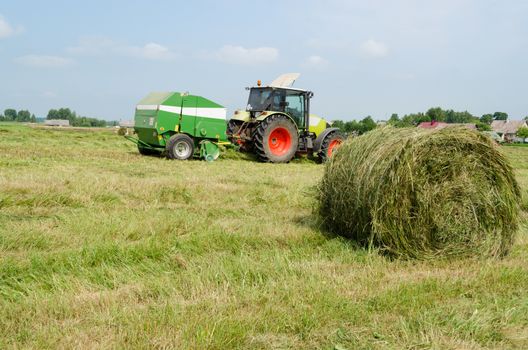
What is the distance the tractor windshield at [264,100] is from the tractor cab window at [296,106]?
12.3 inches

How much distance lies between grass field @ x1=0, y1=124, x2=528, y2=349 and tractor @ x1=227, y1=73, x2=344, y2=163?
718cm

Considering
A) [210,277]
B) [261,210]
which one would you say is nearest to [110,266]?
[210,277]

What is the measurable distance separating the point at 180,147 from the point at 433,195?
8980 millimetres

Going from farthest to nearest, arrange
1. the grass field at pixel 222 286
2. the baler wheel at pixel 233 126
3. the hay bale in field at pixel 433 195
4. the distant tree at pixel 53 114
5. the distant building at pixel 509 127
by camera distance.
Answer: the distant tree at pixel 53 114
the distant building at pixel 509 127
the baler wheel at pixel 233 126
the hay bale in field at pixel 433 195
the grass field at pixel 222 286

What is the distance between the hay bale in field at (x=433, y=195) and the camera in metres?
4.56

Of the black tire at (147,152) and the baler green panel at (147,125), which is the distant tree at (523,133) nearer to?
the black tire at (147,152)

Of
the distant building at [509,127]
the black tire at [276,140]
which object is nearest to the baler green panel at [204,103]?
the black tire at [276,140]

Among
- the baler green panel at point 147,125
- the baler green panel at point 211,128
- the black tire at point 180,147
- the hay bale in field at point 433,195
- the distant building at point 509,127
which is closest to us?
the hay bale in field at point 433,195

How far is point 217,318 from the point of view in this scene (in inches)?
115

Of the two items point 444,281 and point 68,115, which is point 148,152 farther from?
point 68,115

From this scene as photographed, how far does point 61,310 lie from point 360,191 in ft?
8.99

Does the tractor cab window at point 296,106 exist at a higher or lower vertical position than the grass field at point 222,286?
higher

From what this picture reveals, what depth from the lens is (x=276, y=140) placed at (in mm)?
13672

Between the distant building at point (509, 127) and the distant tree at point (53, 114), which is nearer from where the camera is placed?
the distant building at point (509, 127)
